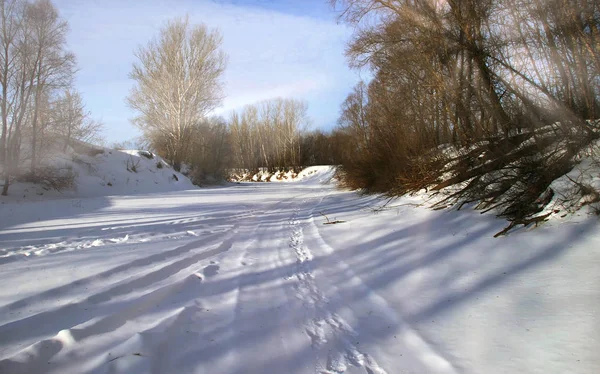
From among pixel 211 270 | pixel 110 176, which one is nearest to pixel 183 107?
pixel 110 176

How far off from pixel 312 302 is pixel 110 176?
64.9 feet

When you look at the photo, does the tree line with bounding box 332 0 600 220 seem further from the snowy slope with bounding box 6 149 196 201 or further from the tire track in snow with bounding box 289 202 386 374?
the snowy slope with bounding box 6 149 196 201

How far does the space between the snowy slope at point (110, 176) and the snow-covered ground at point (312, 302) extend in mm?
9900

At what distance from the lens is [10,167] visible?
42.4 feet

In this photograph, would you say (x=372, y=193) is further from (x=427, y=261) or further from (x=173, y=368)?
(x=173, y=368)

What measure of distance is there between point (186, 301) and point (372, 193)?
1092cm

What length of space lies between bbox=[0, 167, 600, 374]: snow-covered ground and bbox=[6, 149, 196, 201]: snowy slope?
9.90 meters

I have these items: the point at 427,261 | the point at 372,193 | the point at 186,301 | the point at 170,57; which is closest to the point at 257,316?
the point at 186,301

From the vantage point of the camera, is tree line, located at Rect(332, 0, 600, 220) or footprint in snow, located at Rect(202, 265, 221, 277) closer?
footprint in snow, located at Rect(202, 265, 221, 277)

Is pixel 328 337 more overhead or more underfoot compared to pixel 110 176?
more underfoot

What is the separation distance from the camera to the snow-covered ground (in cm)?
235

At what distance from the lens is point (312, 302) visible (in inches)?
136

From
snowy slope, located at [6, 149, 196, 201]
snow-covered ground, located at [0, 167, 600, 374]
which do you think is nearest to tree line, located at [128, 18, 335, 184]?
snowy slope, located at [6, 149, 196, 201]

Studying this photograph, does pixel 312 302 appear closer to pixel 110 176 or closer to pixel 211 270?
pixel 211 270
